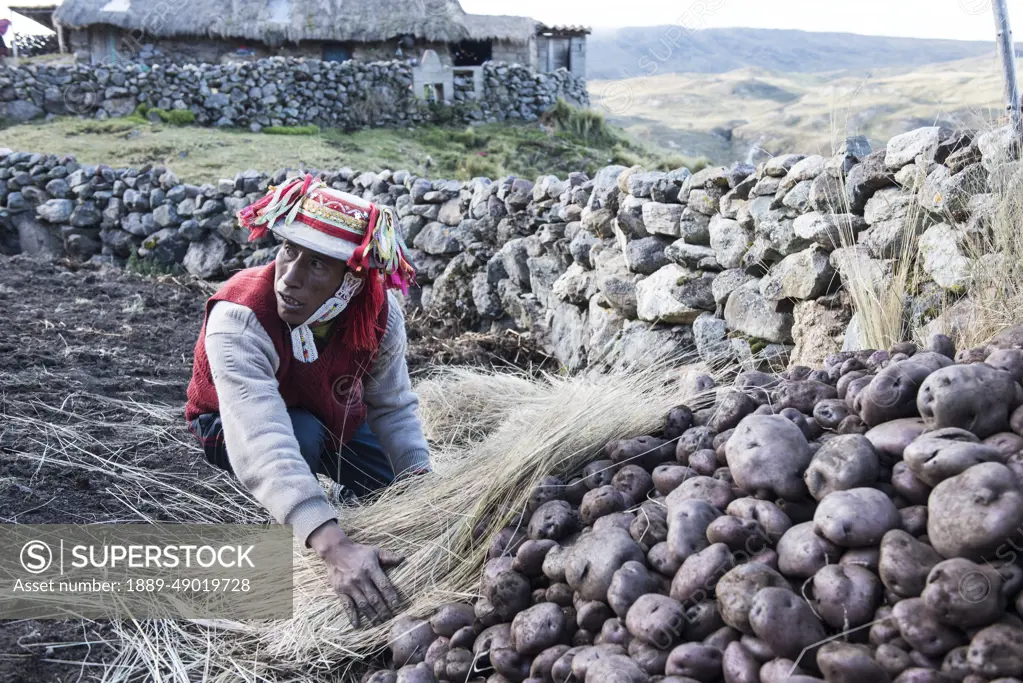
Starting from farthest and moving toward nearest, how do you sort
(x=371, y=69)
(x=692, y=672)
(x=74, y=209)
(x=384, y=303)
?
(x=371, y=69), (x=74, y=209), (x=384, y=303), (x=692, y=672)

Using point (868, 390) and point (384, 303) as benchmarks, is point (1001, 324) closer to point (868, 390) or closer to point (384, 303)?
point (868, 390)

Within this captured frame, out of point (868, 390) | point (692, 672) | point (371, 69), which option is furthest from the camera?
point (371, 69)

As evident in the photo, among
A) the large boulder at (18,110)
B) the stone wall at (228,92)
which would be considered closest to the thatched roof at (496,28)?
the stone wall at (228,92)

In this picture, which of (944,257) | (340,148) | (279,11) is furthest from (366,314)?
(279,11)

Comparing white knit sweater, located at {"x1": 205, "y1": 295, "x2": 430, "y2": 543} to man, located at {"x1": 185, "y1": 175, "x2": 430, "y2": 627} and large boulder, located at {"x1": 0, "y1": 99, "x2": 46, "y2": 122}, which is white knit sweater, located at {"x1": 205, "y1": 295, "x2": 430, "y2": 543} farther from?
large boulder, located at {"x1": 0, "y1": 99, "x2": 46, "y2": 122}

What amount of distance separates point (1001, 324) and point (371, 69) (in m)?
15.3

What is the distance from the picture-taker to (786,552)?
1848mm

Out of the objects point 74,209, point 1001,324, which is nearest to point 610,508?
point 1001,324

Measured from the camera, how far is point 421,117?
16859 millimetres

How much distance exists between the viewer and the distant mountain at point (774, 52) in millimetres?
59250

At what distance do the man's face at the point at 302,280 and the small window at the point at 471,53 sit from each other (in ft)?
66.0

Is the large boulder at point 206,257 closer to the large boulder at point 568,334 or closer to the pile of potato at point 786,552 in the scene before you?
the large boulder at point 568,334

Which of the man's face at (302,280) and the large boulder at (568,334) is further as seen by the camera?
the large boulder at (568,334)

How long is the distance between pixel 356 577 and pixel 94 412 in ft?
8.47
